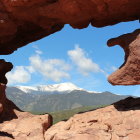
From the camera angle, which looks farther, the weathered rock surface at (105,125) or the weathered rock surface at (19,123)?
the weathered rock surface at (19,123)

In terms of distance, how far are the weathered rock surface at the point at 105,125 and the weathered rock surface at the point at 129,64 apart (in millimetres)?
1230

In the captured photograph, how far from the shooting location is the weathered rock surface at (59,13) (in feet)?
56.1

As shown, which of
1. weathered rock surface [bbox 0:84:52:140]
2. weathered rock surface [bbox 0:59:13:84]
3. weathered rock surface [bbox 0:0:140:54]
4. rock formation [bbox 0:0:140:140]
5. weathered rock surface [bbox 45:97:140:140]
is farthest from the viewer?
weathered rock surface [bbox 0:59:13:84]

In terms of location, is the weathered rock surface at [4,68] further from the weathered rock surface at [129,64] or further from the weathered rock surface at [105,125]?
the weathered rock surface at [129,64]

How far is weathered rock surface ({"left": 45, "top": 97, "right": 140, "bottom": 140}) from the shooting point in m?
13.2

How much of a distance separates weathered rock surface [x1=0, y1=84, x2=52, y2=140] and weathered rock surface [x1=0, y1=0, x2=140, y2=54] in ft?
15.0

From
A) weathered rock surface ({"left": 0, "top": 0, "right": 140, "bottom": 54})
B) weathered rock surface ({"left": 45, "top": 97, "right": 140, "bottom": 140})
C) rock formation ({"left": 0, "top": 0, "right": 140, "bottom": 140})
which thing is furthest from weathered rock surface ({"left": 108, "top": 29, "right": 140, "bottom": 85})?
weathered rock surface ({"left": 0, "top": 0, "right": 140, "bottom": 54})

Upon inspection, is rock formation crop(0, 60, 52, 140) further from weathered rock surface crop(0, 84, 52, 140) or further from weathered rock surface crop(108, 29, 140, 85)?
weathered rock surface crop(108, 29, 140, 85)

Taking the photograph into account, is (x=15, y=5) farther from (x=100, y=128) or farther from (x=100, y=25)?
(x=100, y=128)

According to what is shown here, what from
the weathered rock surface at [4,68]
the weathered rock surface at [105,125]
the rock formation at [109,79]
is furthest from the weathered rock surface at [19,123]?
the weathered rock surface at [4,68]

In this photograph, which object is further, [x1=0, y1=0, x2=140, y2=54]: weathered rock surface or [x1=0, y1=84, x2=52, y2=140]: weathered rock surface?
[x1=0, y1=0, x2=140, y2=54]: weathered rock surface

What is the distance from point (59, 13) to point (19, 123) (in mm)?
7049

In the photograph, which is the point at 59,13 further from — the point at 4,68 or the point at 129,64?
the point at 4,68

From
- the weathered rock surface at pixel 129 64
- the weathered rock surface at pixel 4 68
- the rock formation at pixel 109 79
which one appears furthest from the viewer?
the weathered rock surface at pixel 4 68
